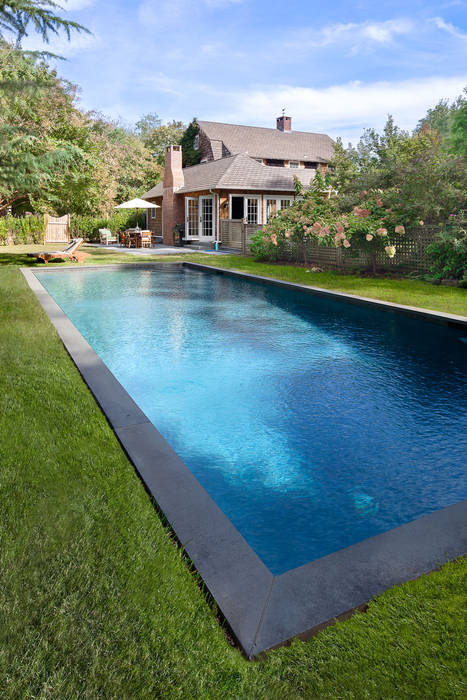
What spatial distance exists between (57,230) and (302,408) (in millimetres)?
32209

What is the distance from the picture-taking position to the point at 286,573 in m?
2.29

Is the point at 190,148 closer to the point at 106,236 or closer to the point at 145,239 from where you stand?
the point at 106,236

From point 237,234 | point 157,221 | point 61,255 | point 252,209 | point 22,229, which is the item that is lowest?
point 61,255

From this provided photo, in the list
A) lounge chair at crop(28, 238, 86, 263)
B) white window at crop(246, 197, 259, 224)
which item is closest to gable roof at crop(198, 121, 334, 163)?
white window at crop(246, 197, 259, 224)

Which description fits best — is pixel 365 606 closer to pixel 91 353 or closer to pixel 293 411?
pixel 293 411

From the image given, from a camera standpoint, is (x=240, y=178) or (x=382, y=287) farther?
(x=240, y=178)

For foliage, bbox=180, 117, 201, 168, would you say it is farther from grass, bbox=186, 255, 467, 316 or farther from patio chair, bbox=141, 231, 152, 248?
grass, bbox=186, 255, 467, 316

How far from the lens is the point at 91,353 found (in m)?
5.89

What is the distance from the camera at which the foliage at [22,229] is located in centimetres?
2873

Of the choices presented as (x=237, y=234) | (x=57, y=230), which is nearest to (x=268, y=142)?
(x=57, y=230)

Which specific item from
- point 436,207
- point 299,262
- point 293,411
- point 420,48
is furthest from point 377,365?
point 420,48

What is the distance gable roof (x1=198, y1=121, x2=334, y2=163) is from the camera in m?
38.3

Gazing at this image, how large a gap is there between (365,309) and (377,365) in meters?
3.23

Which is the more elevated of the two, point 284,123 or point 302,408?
A: point 284,123
